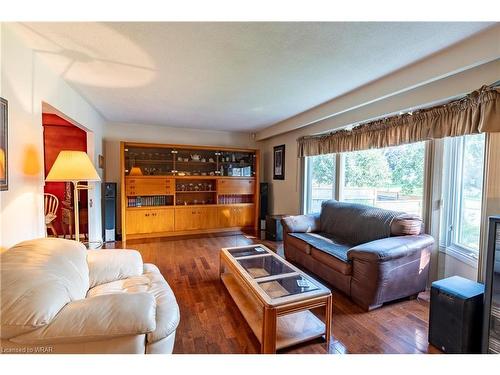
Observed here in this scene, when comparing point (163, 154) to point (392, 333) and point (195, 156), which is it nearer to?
point (195, 156)

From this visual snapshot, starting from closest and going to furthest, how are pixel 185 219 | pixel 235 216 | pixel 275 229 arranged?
1. pixel 275 229
2. pixel 185 219
3. pixel 235 216

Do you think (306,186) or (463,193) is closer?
(463,193)

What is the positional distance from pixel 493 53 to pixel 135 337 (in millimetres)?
2871

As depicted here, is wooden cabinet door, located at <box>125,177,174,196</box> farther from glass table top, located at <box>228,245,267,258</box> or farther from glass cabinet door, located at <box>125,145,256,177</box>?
glass table top, located at <box>228,245,267,258</box>

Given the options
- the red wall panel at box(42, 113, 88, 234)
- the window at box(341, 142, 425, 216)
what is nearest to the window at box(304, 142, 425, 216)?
the window at box(341, 142, 425, 216)

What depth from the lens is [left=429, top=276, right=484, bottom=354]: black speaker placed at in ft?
5.01

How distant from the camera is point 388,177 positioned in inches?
124

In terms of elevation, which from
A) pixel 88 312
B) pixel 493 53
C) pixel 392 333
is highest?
pixel 493 53

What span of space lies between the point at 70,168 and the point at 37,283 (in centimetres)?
133

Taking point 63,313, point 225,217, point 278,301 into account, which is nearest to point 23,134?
point 63,313

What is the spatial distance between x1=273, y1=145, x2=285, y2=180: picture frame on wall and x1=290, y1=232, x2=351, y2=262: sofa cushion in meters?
2.07

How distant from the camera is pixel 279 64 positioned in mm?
2160

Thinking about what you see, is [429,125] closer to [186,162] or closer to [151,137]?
[186,162]
